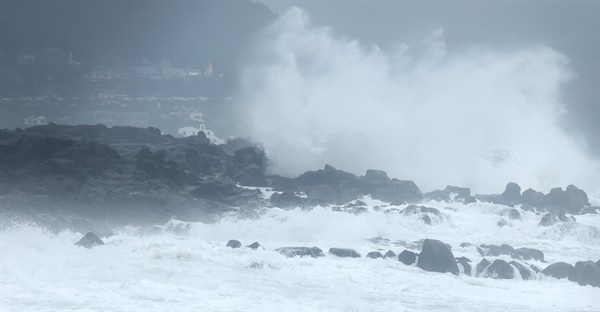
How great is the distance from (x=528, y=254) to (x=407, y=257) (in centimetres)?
224

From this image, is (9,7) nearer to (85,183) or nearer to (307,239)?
(85,183)

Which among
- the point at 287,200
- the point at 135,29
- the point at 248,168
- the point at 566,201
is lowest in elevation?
the point at 287,200

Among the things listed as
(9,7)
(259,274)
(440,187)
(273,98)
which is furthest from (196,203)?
(9,7)

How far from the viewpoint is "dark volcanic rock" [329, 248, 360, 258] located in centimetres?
1327

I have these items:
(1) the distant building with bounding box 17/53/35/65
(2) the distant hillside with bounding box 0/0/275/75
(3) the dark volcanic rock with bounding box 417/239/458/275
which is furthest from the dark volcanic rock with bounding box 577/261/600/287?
(2) the distant hillside with bounding box 0/0/275/75

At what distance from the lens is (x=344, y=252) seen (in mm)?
13352

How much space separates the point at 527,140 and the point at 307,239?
13410mm

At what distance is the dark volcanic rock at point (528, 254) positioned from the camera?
45.0ft

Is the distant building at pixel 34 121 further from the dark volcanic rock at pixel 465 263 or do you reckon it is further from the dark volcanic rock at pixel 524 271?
the dark volcanic rock at pixel 524 271

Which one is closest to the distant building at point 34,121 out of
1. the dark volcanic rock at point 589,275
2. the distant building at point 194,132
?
the distant building at point 194,132

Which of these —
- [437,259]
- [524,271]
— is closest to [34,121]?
[437,259]

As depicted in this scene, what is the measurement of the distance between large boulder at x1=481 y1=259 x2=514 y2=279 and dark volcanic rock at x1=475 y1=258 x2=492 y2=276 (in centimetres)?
7

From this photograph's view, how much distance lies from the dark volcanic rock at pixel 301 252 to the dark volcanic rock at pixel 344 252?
0.22 m

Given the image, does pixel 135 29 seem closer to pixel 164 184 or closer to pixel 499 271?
pixel 164 184
